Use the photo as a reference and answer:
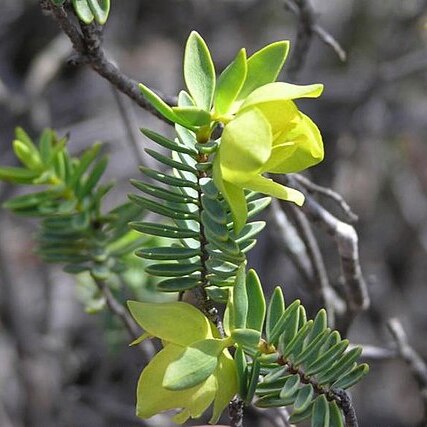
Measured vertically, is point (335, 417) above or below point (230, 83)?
below

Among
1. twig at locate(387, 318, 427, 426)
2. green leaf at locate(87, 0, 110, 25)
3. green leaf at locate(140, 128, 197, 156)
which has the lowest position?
twig at locate(387, 318, 427, 426)

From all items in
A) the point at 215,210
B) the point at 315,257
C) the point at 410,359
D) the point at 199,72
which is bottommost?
the point at 410,359

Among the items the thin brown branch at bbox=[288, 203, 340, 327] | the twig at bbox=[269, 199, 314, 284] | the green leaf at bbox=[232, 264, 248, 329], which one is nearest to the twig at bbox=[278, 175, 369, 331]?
the thin brown branch at bbox=[288, 203, 340, 327]

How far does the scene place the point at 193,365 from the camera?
25.8 inches

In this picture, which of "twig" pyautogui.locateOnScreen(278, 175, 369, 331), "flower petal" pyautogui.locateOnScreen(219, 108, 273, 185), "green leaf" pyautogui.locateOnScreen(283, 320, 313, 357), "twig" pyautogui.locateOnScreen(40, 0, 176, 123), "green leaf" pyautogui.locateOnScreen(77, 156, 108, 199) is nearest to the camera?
"flower petal" pyautogui.locateOnScreen(219, 108, 273, 185)

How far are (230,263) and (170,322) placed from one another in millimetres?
87

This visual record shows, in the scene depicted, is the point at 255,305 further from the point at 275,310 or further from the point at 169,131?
the point at 169,131

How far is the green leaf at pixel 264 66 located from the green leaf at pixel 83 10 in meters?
0.16

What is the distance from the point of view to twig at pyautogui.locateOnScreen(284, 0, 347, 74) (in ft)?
3.97

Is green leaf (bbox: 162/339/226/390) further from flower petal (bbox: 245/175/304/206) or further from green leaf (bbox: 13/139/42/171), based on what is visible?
green leaf (bbox: 13/139/42/171)

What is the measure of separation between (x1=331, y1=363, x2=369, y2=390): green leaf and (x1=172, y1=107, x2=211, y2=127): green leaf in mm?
238

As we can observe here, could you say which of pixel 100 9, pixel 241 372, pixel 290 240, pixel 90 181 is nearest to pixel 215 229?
pixel 241 372

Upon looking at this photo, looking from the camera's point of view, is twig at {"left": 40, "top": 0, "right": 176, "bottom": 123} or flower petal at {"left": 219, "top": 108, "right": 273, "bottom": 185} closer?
flower petal at {"left": 219, "top": 108, "right": 273, "bottom": 185}

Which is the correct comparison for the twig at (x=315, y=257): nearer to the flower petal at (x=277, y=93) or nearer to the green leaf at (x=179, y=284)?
the green leaf at (x=179, y=284)
